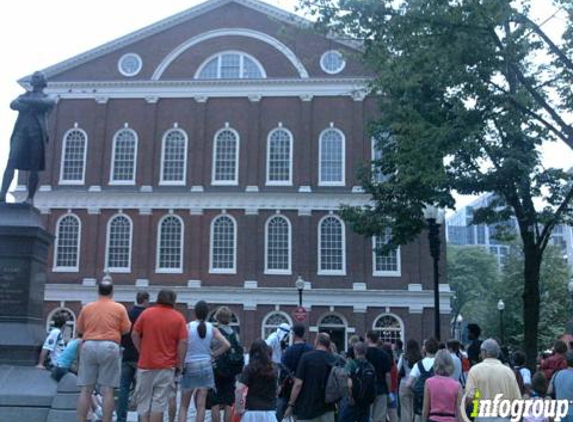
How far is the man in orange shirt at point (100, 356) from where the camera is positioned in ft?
26.7

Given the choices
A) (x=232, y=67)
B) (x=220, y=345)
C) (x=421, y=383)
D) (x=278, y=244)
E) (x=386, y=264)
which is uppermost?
(x=232, y=67)

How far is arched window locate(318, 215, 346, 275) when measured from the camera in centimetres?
3356

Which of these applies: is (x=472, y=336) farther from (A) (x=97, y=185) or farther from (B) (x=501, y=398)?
(A) (x=97, y=185)

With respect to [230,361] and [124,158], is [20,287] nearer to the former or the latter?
[230,361]

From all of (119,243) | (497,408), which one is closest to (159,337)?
(497,408)

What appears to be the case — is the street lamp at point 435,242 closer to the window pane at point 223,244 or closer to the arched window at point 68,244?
the window pane at point 223,244

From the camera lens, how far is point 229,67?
36.7 m

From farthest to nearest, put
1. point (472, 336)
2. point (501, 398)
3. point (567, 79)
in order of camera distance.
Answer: point (567, 79), point (472, 336), point (501, 398)

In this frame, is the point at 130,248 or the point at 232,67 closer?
the point at 130,248

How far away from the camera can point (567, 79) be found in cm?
1605

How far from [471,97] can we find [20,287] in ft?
36.9

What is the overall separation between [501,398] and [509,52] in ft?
31.8

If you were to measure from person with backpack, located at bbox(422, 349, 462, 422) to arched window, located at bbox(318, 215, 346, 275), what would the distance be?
1008 inches

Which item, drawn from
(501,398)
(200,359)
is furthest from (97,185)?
(501,398)
